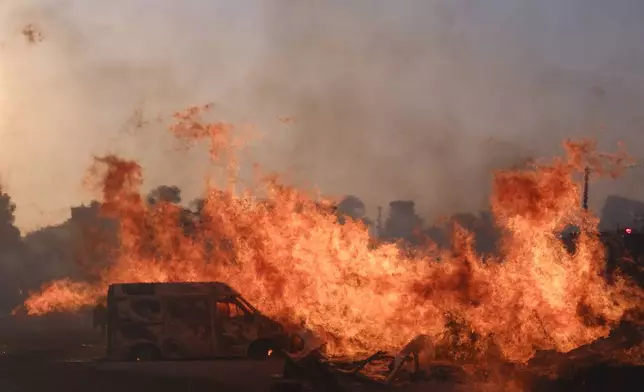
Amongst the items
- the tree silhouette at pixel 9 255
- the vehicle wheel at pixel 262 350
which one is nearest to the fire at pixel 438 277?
the vehicle wheel at pixel 262 350

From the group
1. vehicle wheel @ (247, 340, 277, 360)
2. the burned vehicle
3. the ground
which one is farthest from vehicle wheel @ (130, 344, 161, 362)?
vehicle wheel @ (247, 340, 277, 360)

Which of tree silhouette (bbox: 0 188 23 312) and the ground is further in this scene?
tree silhouette (bbox: 0 188 23 312)

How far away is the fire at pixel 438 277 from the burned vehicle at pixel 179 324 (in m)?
2.22

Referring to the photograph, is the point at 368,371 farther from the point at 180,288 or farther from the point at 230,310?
the point at 180,288

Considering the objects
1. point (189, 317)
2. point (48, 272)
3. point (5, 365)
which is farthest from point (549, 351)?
point (48, 272)

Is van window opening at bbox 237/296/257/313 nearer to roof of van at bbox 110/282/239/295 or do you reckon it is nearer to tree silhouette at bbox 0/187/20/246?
roof of van at bbox 110/282/239/295

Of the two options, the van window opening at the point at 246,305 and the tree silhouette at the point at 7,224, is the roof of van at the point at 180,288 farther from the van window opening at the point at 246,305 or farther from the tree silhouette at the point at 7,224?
the tree silhouette at the point at 7,224

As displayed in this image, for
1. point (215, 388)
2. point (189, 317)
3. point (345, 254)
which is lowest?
point (215, 388)

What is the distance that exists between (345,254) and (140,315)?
5943 millimetres

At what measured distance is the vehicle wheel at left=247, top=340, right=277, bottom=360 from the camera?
18953mm

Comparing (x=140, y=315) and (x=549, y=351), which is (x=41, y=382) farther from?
(x=549, y=351)

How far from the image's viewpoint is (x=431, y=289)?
2072 centimetres

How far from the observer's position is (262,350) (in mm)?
19031

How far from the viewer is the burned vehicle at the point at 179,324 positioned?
1880 centimetres
